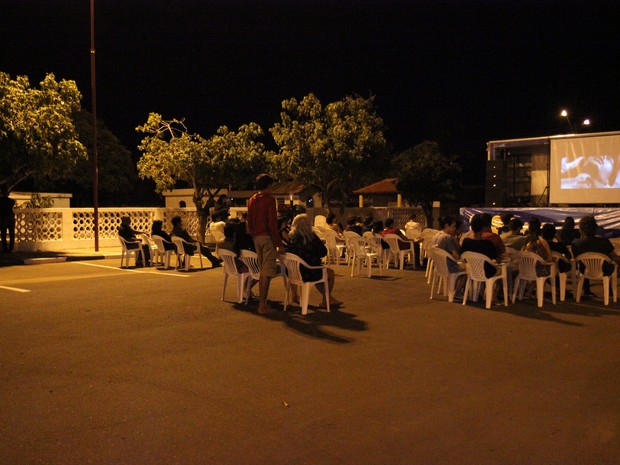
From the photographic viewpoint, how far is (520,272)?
984cm

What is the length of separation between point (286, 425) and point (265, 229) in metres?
4.31

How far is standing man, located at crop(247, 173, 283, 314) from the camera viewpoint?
844cm

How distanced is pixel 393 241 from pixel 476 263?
512cm

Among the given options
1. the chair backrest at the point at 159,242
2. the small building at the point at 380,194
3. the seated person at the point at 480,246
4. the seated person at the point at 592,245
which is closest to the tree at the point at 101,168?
the small building at the point at 380,194

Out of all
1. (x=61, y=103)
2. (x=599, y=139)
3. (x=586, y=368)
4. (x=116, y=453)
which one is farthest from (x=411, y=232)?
(x=116, y=453)

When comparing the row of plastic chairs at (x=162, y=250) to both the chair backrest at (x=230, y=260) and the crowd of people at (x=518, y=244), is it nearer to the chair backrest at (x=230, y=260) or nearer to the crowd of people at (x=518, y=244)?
the chair backrest at (x=230, y=260)

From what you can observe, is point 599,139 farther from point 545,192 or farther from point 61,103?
point 61,103

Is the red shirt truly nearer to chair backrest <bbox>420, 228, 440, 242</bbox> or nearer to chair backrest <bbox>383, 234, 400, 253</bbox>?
chair backrest <bbox>383, 234, 400, 253</bbox>

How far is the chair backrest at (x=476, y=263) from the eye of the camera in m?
9.23

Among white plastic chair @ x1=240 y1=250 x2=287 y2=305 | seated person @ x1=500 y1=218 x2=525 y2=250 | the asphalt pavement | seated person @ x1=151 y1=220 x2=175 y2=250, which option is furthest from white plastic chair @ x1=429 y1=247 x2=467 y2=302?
seated person @ x1=151 y1=220 x2=175 y2=250

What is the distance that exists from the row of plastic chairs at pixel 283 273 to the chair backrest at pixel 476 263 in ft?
7.28

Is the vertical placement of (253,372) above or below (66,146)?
below

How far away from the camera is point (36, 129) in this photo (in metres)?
17.8

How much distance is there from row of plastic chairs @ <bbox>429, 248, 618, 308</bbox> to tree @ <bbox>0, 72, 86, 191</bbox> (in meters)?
12.9
